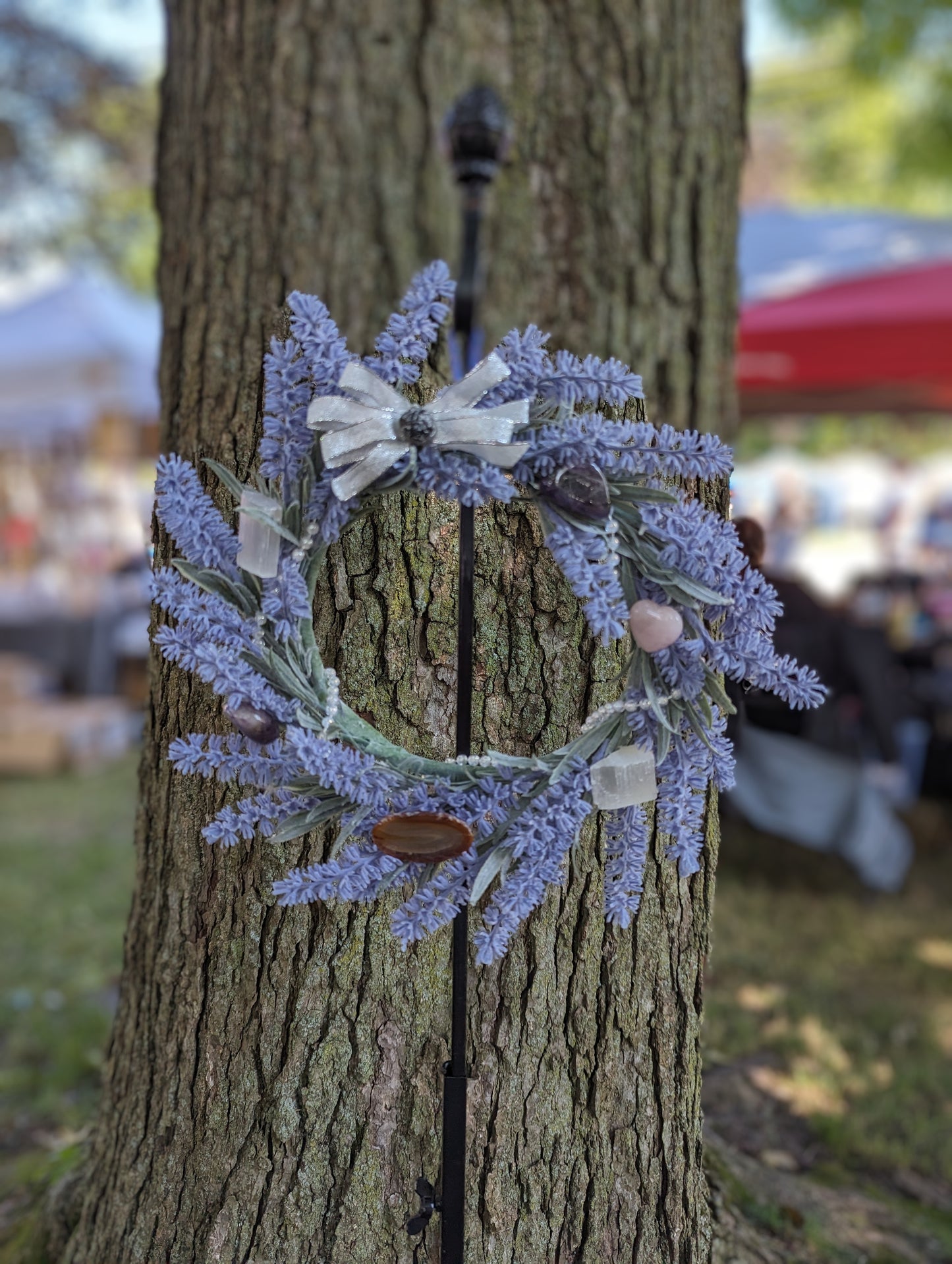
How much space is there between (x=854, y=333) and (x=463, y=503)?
3.69m

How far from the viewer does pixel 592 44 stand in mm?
2232

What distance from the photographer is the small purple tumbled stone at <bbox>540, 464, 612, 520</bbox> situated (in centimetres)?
110

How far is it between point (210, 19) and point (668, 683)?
1.80 metres

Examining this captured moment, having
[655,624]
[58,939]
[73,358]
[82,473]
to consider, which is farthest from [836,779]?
[82,473]

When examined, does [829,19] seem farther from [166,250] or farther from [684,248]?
[166,250]

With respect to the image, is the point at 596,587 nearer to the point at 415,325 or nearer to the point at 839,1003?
the point at 415,325

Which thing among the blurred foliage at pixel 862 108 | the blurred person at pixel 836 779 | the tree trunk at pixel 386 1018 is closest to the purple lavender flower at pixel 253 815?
the tree trunk at pixel 386 1018

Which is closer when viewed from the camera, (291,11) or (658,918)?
(658,918)

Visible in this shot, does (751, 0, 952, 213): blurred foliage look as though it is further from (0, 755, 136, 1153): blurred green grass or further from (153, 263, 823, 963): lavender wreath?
(153, 263, 823, 963): lavender wreath

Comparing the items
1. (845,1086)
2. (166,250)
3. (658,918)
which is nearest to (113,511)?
(166,250)

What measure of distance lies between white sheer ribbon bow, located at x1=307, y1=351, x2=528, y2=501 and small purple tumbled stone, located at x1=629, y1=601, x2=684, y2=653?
0.68 ft

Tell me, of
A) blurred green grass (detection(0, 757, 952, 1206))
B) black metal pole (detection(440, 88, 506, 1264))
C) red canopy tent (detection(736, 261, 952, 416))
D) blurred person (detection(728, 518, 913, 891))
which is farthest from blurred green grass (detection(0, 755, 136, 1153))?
red canopy tent (detection(736, 261, 952, 416))

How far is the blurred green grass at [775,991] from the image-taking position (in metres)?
2.40

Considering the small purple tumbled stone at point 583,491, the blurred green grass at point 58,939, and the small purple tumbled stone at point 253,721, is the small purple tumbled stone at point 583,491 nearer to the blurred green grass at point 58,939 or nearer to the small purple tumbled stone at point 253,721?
the small purple tumbled stone at point 253,721
